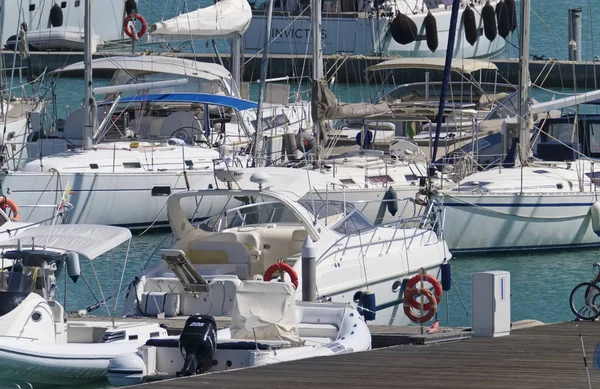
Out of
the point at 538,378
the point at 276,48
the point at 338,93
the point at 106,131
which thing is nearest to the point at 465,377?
the point at 538,378

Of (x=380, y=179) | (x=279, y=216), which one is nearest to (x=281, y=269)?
(x=279, y=216)

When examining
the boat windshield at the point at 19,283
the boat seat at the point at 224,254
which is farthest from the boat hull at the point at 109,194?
the boat windshield at the point at 19,283

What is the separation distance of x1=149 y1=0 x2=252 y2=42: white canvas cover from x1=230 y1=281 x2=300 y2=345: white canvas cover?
1744 cm

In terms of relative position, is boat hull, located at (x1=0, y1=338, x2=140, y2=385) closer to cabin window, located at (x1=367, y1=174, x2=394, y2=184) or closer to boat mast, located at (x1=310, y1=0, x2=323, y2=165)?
cabin window, located at (x1=367, y1=174, x2=394, y2=184)

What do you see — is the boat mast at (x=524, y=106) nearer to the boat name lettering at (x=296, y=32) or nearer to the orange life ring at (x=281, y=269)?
the orange life ring at (x=281, y=269)

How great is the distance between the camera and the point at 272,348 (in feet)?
47.9

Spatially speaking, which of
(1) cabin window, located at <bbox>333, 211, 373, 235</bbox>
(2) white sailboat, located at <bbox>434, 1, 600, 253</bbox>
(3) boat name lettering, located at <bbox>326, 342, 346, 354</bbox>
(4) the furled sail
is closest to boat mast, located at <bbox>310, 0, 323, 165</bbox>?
(4) the furled sail

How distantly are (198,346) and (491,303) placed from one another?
9.68 feet

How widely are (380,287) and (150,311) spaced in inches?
144

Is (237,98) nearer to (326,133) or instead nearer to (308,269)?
(326,133)

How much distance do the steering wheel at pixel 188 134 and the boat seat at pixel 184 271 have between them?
12.4 meters

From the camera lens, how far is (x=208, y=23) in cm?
3291

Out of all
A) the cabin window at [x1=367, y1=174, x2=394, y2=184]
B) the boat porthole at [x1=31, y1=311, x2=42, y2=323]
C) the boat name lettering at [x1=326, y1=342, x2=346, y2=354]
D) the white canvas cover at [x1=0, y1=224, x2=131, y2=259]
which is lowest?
the boat name lettering at [x1=326, y1=342, x2=346, y2=354]

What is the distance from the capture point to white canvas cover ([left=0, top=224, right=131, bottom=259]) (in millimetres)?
16016
